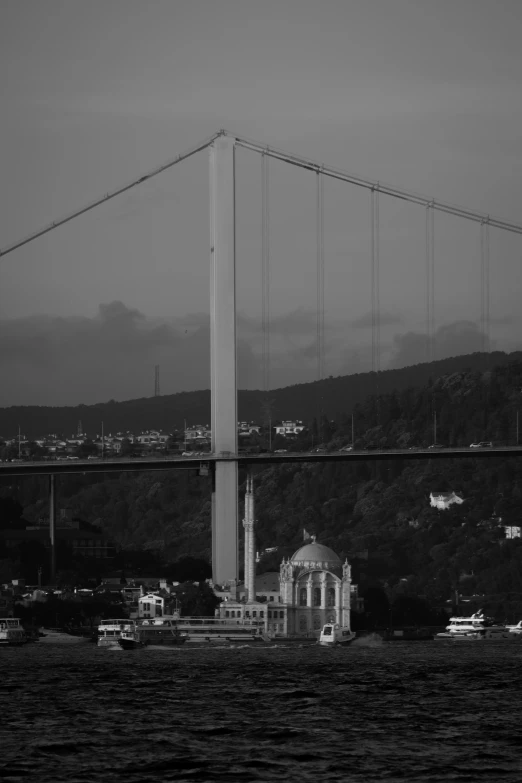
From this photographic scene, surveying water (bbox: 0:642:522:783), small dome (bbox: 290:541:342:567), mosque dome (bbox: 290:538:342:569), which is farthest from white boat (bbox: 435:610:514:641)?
water (bbox: 0:642:522:783)

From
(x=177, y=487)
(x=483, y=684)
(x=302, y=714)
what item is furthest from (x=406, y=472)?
(x=302, y=714)

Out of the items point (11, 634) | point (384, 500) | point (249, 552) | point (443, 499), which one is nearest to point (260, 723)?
point (11, 634)

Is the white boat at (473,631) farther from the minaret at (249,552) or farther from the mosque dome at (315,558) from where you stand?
the minaret at (249,552)

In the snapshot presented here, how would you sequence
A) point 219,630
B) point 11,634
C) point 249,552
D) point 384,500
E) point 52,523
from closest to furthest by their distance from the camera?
1. point 11,634
2. point 219,630
3. point 249,552
4. point 52,523
5. point 384,500

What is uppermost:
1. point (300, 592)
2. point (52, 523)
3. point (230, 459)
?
point (230, 459)

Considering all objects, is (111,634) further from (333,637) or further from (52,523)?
(52,523)
